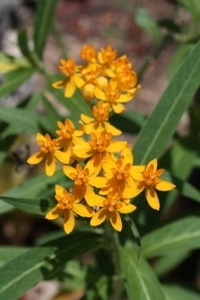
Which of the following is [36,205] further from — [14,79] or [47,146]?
[14,79]

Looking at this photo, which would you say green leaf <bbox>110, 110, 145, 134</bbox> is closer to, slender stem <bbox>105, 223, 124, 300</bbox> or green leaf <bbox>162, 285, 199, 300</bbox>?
slender stem <bbox>105, 223, 124, 300</bbox>

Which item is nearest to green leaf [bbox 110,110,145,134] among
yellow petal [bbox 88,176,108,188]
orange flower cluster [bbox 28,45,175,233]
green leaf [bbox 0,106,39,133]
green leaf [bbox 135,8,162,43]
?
green leaf [bbox 0,106,39,133]

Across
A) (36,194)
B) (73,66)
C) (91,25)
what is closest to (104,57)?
(73,66)

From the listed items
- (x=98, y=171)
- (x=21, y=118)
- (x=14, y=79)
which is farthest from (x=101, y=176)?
(x=14, y=79)

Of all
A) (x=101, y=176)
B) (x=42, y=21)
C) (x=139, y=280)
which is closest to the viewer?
(x=101, y=176)

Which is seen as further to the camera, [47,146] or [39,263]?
[39,263]

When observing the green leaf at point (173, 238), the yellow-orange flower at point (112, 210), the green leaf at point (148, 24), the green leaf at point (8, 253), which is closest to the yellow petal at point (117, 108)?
the yellow-orange flower at point (112, 210)
